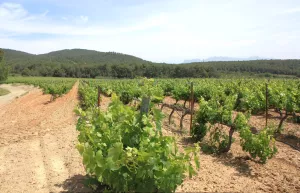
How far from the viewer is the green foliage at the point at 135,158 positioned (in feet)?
10.2

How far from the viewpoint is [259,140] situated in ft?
20.3

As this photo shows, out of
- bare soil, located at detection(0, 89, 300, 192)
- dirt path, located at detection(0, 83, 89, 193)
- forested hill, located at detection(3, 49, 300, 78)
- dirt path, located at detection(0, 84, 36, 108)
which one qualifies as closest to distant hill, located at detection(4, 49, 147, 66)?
forested hill, located at detection(3, 49, 300, 78)

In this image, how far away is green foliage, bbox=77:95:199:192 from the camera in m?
3.11

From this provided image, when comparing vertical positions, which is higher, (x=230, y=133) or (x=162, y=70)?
(x=162, y=70)

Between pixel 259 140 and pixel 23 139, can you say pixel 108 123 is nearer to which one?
pixel 259 140

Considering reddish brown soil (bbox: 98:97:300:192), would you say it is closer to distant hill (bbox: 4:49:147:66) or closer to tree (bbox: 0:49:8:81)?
tree (bbox: 0:49:8:81)

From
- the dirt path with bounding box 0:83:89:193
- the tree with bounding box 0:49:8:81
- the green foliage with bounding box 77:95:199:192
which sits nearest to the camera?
the green foliage with bounding box 77:95:199:192

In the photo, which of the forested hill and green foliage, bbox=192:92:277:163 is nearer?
green foliage, bbox=192:92:277:163

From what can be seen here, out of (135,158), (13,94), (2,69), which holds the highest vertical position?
(2,69)

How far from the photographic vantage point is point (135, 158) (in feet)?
10.5

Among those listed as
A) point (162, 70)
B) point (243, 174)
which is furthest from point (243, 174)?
point (162, 70)

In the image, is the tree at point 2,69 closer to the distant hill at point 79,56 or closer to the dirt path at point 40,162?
the dirt path at point 40,162

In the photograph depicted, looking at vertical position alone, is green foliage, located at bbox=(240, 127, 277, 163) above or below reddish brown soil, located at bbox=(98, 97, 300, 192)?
above

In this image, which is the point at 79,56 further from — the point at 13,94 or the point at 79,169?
the point at 79,169
